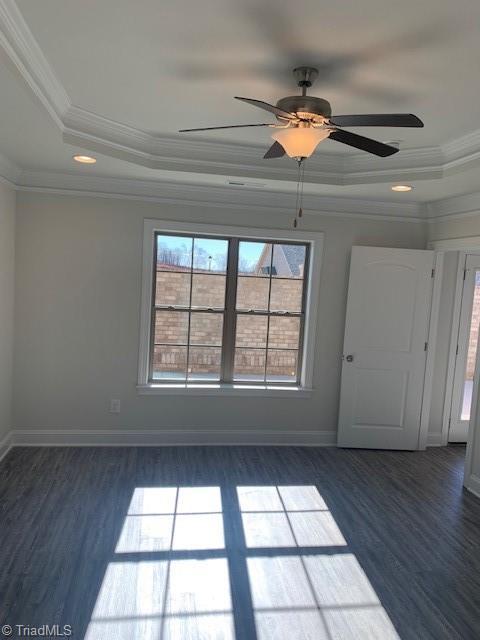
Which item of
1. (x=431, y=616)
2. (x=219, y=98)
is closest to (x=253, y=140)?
(x=219, y=98)

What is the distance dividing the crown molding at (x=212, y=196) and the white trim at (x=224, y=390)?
1.72m

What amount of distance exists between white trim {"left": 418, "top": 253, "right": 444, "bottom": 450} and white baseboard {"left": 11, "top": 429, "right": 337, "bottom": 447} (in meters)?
0.91

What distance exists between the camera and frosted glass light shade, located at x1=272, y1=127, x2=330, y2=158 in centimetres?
207

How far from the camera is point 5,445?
3.96m

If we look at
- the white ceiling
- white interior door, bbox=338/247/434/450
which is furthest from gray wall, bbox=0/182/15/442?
white interior door, bbox=338/247/434/450

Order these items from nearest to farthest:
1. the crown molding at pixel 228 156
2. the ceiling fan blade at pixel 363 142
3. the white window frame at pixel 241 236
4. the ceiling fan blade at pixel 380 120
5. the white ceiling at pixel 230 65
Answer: the white ceiling at pixel 230 65, the ceiling fan blade at pixel 380 120, the ceiling fan blade at pixel 363 142, the crown molding at pixel 228 156, the white window frame at pixel 241 236

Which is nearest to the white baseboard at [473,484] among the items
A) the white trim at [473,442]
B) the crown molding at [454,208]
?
the white trim at [473,442]

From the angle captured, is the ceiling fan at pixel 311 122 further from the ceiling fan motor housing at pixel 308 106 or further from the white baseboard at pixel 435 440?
the white baseboard at pixel 435 440

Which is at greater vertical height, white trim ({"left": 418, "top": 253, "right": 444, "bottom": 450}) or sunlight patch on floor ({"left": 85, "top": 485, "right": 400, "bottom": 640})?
white trim ({"left": 418, "top": 253, "right": 444, "bottom": 450})

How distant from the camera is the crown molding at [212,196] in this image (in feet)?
12.9

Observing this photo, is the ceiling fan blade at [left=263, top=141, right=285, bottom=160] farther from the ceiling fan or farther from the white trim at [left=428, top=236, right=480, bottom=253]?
the white trim at [left=428, top=236, right=480, bottom=253]

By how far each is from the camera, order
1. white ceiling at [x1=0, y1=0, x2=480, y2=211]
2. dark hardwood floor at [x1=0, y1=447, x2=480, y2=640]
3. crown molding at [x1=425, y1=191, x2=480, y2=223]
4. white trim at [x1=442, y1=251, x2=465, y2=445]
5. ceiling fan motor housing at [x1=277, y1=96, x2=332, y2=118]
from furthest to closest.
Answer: white trim at [x1=442, y1=251, x2=465, y2=445]
crown molding at [x1=425, y1=191, x2=480, y2=223]
dark hardwood floor at [x1=0, y1=447, x2=480, y2=640]
ceiling fan motor housing at [x1=277, y1=96, x2=332, y2=118]
white ceiling at [x1=0, y1=0, x2=480, y2=211]

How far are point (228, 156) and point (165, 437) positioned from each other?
2651 mm

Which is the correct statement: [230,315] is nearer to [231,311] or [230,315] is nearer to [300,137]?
[231,311]
